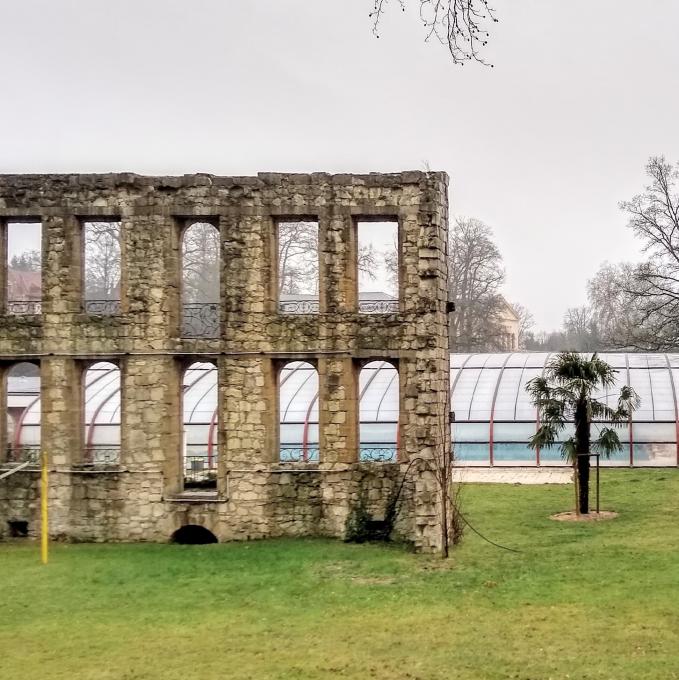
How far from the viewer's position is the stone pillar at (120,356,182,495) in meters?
18.4

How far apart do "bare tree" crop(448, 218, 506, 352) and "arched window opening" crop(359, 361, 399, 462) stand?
20314mm

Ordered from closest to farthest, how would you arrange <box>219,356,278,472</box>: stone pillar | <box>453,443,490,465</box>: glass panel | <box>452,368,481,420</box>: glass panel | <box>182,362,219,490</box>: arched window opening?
<box>219,356,278,472</box>: stone pillar < <box>182,362,219,490</box>: arched window opening < <box>453,443,490,465</box>: glass panel < <box>452,368,481,420</box>: glass panel

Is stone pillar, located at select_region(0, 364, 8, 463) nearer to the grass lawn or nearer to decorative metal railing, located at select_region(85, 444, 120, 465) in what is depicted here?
decorative metal railing, located at select_region(85, 444, 120, 465)

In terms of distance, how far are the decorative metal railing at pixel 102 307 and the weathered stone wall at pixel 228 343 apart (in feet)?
0.82

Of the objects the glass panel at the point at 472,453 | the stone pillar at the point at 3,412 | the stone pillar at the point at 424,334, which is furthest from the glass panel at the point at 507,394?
the stone pillar at the point at 3,412

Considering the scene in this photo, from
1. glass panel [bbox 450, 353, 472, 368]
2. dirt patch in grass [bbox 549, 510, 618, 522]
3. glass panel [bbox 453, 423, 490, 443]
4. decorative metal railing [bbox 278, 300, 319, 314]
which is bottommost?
dirt patch in grass [bbox 549, 510, 618, 522]

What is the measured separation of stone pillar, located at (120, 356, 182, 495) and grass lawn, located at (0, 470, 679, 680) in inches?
68.7

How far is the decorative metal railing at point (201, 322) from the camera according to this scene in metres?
19.1

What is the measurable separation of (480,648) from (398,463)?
6.78 metres

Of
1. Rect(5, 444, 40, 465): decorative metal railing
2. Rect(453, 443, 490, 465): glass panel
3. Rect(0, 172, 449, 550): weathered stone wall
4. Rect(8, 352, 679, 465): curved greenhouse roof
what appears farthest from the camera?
Rect(453, 443, 490, 465): glass panel

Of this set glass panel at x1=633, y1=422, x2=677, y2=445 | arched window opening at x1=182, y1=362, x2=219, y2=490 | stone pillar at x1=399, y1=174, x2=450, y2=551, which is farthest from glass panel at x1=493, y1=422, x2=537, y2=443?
stone pillar at x1=399, y1=174, x2=450, y2=551

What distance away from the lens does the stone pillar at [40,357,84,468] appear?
18625mm

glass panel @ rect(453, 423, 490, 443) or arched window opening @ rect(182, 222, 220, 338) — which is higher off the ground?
arched window opening @ rect(182, 222, 220, 338)

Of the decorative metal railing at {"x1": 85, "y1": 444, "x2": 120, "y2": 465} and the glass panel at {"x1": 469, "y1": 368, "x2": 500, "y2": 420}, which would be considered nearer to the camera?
the decorative metal railing at {"x1": 85, "y1": 444, "x2": 120, "y2": 465}
